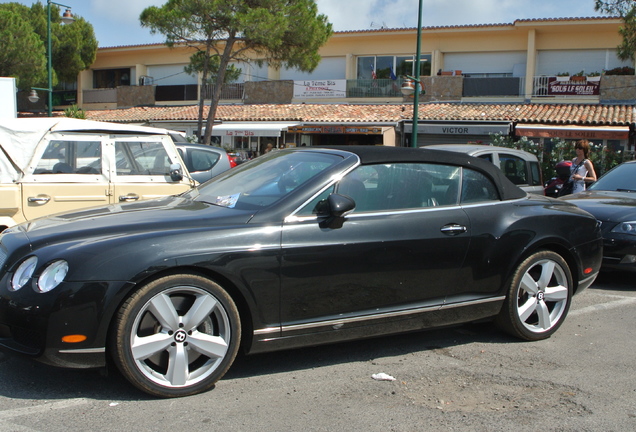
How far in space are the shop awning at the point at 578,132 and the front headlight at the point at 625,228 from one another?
15558 millimetres

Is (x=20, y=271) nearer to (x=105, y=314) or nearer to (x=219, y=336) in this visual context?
(x=105, y=314)

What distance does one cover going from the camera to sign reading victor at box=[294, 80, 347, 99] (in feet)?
101

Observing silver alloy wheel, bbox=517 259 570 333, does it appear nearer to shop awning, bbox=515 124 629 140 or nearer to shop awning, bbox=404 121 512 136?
shop awning, bbox=515 124 629 140

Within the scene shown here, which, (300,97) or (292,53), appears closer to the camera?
(292,53)

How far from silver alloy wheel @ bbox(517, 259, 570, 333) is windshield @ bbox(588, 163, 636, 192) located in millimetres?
3976

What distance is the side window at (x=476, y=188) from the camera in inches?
185

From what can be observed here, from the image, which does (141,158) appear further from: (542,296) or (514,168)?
(514,168)

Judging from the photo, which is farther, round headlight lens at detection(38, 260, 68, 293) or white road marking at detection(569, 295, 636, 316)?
white road marking at detection(569, 295, 636, 316)

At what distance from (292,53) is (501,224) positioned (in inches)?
871

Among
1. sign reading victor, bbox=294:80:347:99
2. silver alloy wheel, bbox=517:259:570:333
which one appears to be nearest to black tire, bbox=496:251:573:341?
silver alloy wheel, bbox=517:259:570:333

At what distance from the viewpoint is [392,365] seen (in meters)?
4.30

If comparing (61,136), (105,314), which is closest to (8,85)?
(61,136)

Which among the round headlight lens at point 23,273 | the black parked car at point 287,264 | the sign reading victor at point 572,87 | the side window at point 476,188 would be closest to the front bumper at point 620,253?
the black parked car at point 287,264

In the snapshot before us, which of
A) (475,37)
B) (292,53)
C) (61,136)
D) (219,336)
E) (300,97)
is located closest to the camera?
(219,336)
